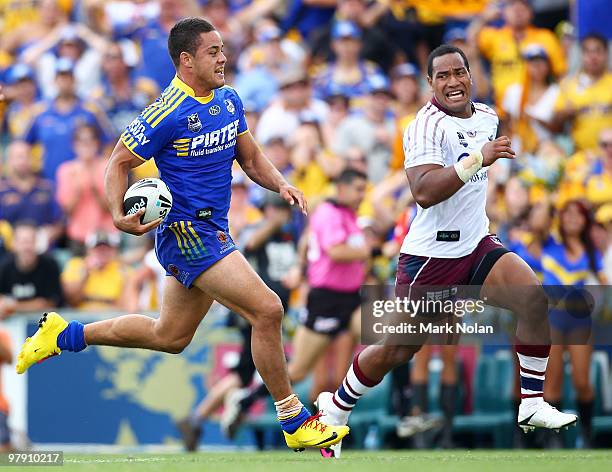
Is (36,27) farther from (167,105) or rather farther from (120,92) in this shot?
(167,105)

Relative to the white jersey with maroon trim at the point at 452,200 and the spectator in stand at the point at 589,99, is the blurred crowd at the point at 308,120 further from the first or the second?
the white jersey with maroon trim at the point at 452,200

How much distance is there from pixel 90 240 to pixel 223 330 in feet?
7.34

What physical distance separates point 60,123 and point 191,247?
345 inches

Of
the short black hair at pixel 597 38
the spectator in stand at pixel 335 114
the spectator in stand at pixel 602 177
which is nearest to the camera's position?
the spectator in stand at pixel 602 177

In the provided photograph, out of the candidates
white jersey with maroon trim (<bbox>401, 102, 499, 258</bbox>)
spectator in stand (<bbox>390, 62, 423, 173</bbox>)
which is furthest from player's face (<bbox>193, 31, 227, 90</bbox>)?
spectator in stand (<bbox>390, 62, 423, 173</bbox>)

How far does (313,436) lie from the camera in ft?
28.9

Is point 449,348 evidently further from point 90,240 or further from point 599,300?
point 90,240

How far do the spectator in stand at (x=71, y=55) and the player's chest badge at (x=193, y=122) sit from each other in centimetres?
931

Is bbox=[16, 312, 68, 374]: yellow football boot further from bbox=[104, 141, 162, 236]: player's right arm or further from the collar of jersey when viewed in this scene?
the collar of jersey

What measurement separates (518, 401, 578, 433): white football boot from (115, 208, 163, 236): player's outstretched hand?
279 cm

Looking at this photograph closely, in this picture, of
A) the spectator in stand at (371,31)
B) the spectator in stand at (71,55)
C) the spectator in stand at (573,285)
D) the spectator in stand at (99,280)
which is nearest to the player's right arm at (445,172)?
the spectator in stand at (573,285)

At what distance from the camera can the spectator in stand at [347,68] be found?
16.3 m

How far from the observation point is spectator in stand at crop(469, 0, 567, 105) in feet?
51.4
